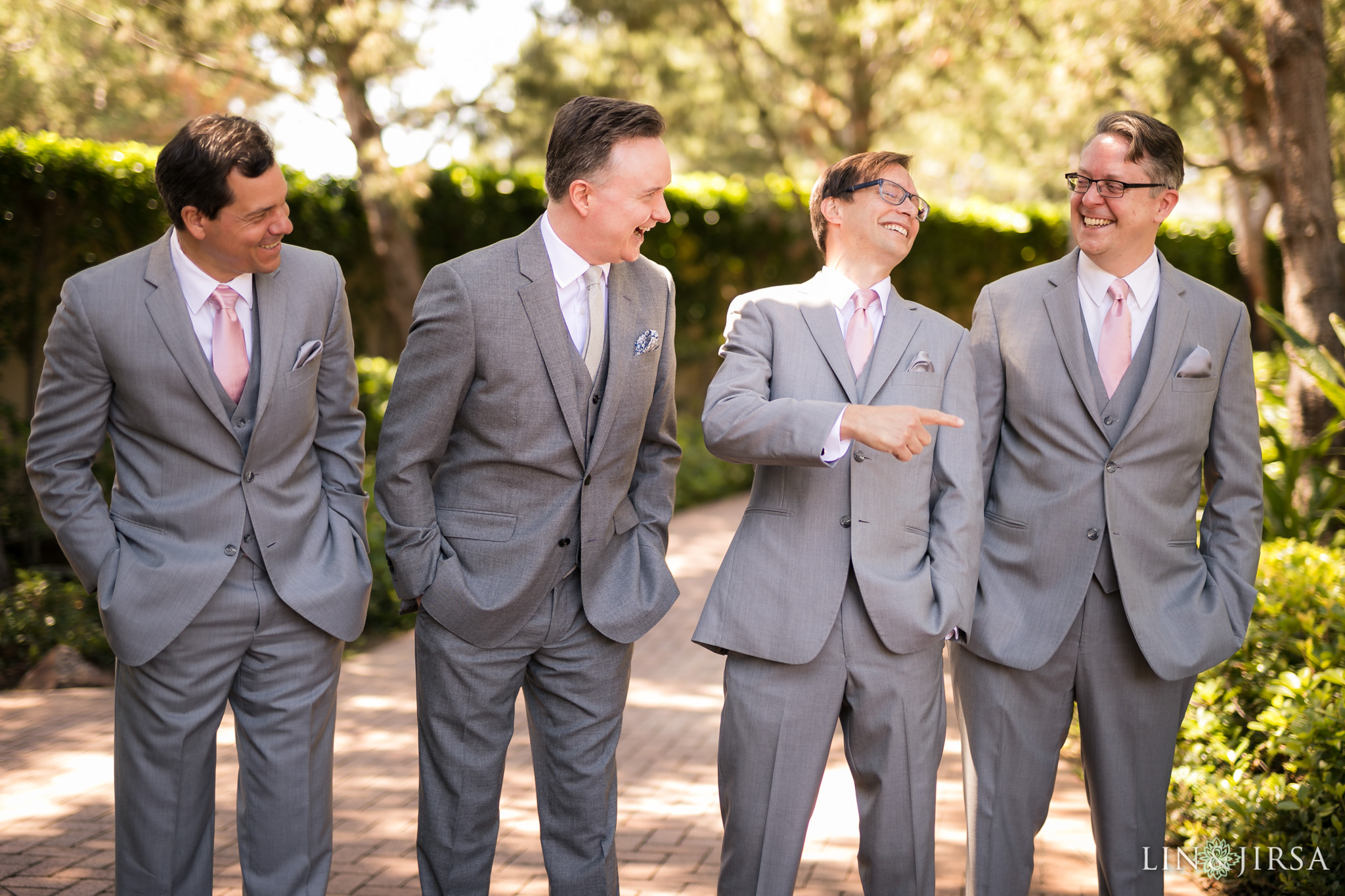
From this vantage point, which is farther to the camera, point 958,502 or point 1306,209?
point 1306,209

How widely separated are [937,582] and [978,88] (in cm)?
1788

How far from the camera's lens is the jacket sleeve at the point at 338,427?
2.88 m

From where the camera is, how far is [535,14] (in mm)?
11484

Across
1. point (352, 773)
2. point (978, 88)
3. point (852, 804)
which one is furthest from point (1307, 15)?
point (978, 88)

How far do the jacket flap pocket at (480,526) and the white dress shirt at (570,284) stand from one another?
1.54 ft

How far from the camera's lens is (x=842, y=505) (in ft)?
8.84

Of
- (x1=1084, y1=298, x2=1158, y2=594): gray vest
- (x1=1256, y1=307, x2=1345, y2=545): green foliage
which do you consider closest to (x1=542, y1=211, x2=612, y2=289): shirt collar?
(x1=1084, y1=298, x2=1158, y2=594): gray vest

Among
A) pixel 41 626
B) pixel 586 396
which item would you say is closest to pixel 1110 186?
pixel 586 396

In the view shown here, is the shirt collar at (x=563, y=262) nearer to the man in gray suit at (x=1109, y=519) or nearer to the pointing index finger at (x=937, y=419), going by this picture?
the pointing index finger at (x=937, y=419)

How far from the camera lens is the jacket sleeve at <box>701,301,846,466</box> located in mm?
2447

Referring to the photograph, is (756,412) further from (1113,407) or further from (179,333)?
(179,333)

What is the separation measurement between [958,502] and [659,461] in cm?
82

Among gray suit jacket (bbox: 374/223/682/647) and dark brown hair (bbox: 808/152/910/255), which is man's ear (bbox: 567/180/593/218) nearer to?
gray suit jacket (bbox: 374/223/682/647)

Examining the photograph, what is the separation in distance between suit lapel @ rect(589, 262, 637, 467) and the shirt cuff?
614 millimetres
